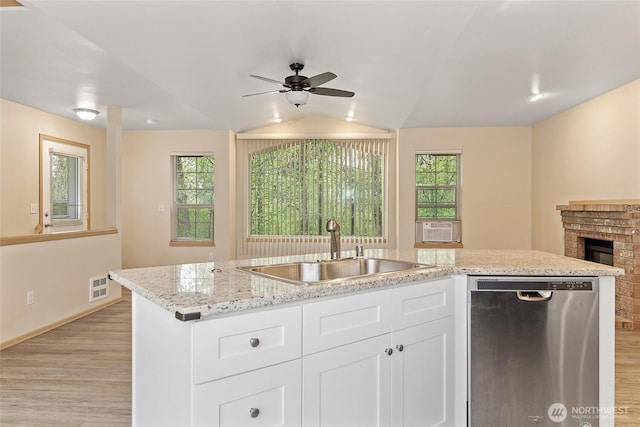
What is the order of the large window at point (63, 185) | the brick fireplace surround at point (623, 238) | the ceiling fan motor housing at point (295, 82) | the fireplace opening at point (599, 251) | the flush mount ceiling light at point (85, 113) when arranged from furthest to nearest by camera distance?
the large window at point (63, 185), the flush mount ceiling light at point (85, 113), the fireplace opening at point (599, 251), the brick fireplace surround at point (623, 238), the ceiling fan motor housing at point (295, 82)

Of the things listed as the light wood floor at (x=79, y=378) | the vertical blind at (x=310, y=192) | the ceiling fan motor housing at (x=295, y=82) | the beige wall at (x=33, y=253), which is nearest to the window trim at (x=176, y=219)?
the vertical blind at (x=310, y=192)

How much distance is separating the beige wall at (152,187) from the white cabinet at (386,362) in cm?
474

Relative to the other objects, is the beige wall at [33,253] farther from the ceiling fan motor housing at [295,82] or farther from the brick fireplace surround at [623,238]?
the brick fireplace surround at [623,238]

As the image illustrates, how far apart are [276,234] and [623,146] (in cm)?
467

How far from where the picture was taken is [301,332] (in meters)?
1.35

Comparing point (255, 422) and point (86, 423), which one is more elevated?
point (255, 422)

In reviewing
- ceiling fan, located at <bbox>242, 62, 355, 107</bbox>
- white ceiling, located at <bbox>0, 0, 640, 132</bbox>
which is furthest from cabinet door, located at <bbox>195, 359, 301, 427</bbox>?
ceiling fan, located at <bbox>242, 62, 355, 107</bbox>

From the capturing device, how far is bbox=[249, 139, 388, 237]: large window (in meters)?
6.18

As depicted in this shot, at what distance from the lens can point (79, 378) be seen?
260 centimetres

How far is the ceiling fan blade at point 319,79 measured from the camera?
10.2 ft

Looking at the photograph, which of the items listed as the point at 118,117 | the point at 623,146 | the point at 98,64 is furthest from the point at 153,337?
the point at 623,146

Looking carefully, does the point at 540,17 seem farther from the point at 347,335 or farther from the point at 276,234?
the point at 276,234

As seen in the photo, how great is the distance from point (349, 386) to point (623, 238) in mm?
3655

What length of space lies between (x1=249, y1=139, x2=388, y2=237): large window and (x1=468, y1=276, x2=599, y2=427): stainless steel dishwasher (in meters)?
4.38
